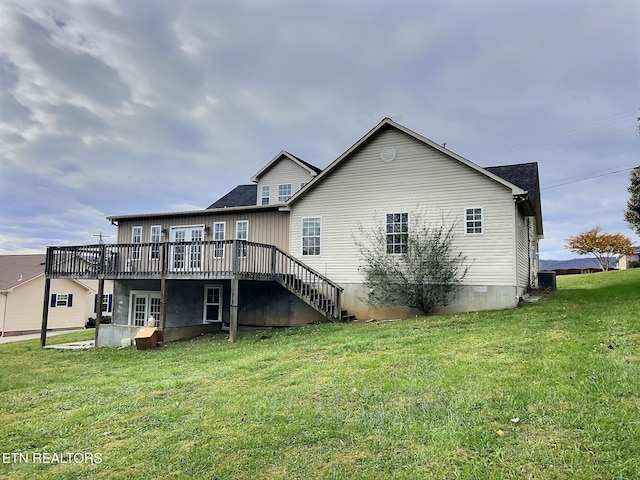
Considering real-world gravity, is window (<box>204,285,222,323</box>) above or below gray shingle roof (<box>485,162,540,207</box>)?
below

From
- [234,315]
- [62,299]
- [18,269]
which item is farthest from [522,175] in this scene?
[18,269]

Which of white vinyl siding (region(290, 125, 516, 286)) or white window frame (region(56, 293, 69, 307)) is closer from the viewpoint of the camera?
white vinyl siding (region(290, 125, 516, 286))

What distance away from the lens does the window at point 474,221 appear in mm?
14094

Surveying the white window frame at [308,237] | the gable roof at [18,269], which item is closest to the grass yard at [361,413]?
the white window frame at [308,237]

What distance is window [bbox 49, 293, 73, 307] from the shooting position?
1164 inches

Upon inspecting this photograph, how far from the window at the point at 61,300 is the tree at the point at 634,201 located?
35444 mm

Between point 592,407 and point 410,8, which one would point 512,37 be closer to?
point 410,8

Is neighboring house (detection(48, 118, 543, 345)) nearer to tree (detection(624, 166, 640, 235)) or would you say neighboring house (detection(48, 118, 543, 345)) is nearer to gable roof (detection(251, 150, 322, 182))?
gable roof (detection(251, 150, 322, 182))

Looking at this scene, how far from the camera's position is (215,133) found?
20438mm

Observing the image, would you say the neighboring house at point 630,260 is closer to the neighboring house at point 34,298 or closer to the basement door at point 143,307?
the basement door at point 143,307

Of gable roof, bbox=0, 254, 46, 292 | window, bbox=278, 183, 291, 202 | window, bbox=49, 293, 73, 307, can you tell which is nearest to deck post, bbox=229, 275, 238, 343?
window, bbox=278, 183, 291, 202

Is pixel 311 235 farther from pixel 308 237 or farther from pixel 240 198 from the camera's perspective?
pixel 240 198

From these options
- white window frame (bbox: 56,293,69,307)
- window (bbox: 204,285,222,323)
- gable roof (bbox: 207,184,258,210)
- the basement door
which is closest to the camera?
window (bbox: 204,285,222,323)

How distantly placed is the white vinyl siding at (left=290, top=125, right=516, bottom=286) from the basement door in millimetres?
7223
